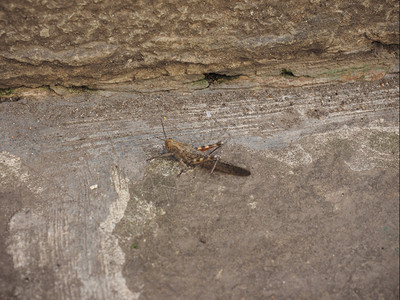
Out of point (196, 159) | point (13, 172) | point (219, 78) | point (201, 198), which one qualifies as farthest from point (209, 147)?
point (13, 172)

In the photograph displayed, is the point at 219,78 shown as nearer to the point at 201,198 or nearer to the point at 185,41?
the point at 185,41

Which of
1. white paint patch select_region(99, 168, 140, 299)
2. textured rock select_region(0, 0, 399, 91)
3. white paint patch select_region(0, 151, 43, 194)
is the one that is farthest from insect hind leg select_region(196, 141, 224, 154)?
white paint patch select_region(0, 151, 43, 194)

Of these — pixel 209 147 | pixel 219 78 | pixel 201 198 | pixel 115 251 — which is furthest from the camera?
pixel 219 78

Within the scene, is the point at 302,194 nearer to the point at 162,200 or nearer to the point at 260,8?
the point at 162,200

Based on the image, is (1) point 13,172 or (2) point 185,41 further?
(2) point 185,41

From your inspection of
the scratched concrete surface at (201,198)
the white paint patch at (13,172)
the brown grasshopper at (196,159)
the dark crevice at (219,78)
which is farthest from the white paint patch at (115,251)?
the dark crevice at (219,78)

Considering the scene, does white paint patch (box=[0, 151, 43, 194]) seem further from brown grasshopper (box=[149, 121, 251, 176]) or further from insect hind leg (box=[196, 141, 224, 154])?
insect hind leg (box=[196, 141, 224, 154])
